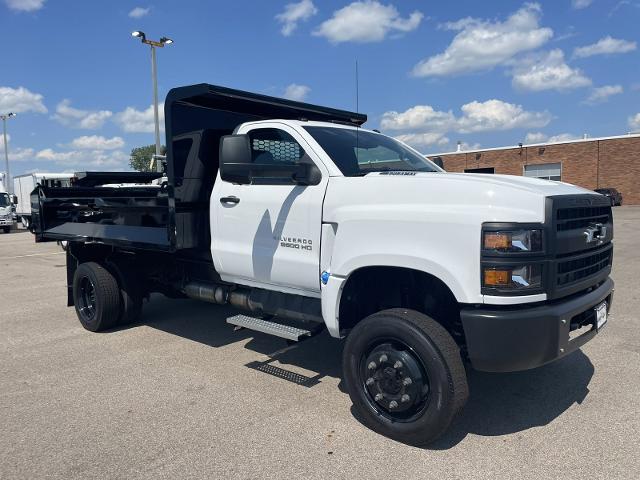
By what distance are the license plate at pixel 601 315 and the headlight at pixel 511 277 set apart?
89 centimetres

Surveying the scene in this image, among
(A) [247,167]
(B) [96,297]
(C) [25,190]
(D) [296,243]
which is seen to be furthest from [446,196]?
(C) [25,190]

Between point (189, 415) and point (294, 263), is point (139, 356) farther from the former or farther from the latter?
point (294, 263)

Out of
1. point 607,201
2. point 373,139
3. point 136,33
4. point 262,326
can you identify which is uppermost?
point 136,33

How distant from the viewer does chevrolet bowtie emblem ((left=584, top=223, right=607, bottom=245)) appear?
134 inches

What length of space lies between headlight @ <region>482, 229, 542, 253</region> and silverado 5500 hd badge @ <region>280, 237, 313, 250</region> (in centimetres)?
143

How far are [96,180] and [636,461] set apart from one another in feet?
23.1

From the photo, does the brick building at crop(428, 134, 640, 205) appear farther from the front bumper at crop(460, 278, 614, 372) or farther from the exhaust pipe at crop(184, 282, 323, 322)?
the front bumper at crop(460, 278, 614, 372)

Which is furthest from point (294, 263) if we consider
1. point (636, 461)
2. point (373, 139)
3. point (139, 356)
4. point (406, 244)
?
point (636, 461)

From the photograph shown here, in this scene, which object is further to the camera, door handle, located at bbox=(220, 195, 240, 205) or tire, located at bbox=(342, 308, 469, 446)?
door handle, located at bbox=(220, 195, 240, 205)

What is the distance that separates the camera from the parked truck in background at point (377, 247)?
3047 mm

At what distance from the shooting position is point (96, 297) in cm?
595

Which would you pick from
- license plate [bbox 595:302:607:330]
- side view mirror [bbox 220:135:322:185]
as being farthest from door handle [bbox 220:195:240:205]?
license plate [bbox 595:302:607:330]

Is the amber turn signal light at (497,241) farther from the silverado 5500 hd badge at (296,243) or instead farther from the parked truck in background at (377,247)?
the silverado 5500 hd badge at (296,243)

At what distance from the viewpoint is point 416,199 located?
336 cm
